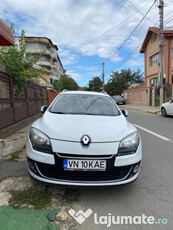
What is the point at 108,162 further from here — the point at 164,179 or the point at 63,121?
the point at 164,179

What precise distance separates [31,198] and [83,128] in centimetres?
118

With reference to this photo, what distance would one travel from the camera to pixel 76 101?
361cm

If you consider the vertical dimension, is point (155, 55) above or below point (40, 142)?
above

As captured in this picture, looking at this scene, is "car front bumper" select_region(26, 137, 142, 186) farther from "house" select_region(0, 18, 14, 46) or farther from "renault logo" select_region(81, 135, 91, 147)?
"house" select_region(0, 18, 14, 46)

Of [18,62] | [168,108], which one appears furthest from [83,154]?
[168,108]

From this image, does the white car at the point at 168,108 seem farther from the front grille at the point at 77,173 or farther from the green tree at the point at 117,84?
the green tree at the point at 117,84

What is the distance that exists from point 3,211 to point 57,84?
121 ft

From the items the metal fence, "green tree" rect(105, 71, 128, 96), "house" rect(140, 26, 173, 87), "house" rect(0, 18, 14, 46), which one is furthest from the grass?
"green tree" rect(105, 71, 128, 96)

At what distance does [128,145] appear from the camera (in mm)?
2295

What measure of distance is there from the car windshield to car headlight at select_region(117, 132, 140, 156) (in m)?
0.91

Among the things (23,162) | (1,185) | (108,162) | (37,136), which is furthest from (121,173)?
(23,162)

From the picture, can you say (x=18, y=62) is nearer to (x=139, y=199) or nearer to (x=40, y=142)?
(x=40, y=142)

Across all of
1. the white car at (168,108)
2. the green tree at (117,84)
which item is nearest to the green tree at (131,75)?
the green tree at (117,84)

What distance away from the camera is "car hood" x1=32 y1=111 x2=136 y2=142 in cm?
221
